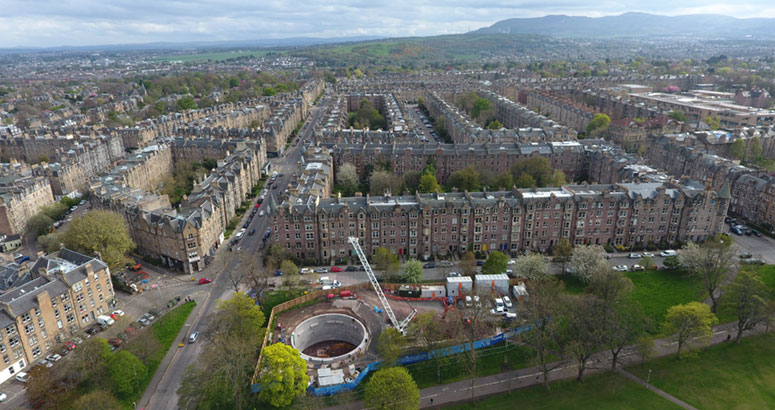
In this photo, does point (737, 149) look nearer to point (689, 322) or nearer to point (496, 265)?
point (689, 322)

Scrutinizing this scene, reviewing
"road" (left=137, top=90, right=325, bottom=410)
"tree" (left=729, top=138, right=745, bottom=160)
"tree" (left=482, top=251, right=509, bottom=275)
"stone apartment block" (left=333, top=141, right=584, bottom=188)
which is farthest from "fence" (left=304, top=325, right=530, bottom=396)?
"tree" (left=729, top=138, right=745, bottom=160)

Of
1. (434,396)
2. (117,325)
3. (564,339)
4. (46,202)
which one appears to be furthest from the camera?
(46,202)

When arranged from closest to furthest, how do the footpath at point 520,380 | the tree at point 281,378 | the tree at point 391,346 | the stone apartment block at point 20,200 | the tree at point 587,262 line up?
the tree at point 281,378, the footpath at point 520,380, the tree at point 391,346, the tree at point 587,262, the stone apartment block at point 20,200

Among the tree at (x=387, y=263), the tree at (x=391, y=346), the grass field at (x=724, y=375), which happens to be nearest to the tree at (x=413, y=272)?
the tree at (x=387, y=263)

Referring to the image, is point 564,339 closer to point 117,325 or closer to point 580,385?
point 580,385

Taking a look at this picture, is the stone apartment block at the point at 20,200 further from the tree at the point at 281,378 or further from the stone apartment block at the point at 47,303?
the tree at the point at 281,378

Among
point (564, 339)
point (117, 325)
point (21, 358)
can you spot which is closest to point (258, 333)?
point (117, 325)
